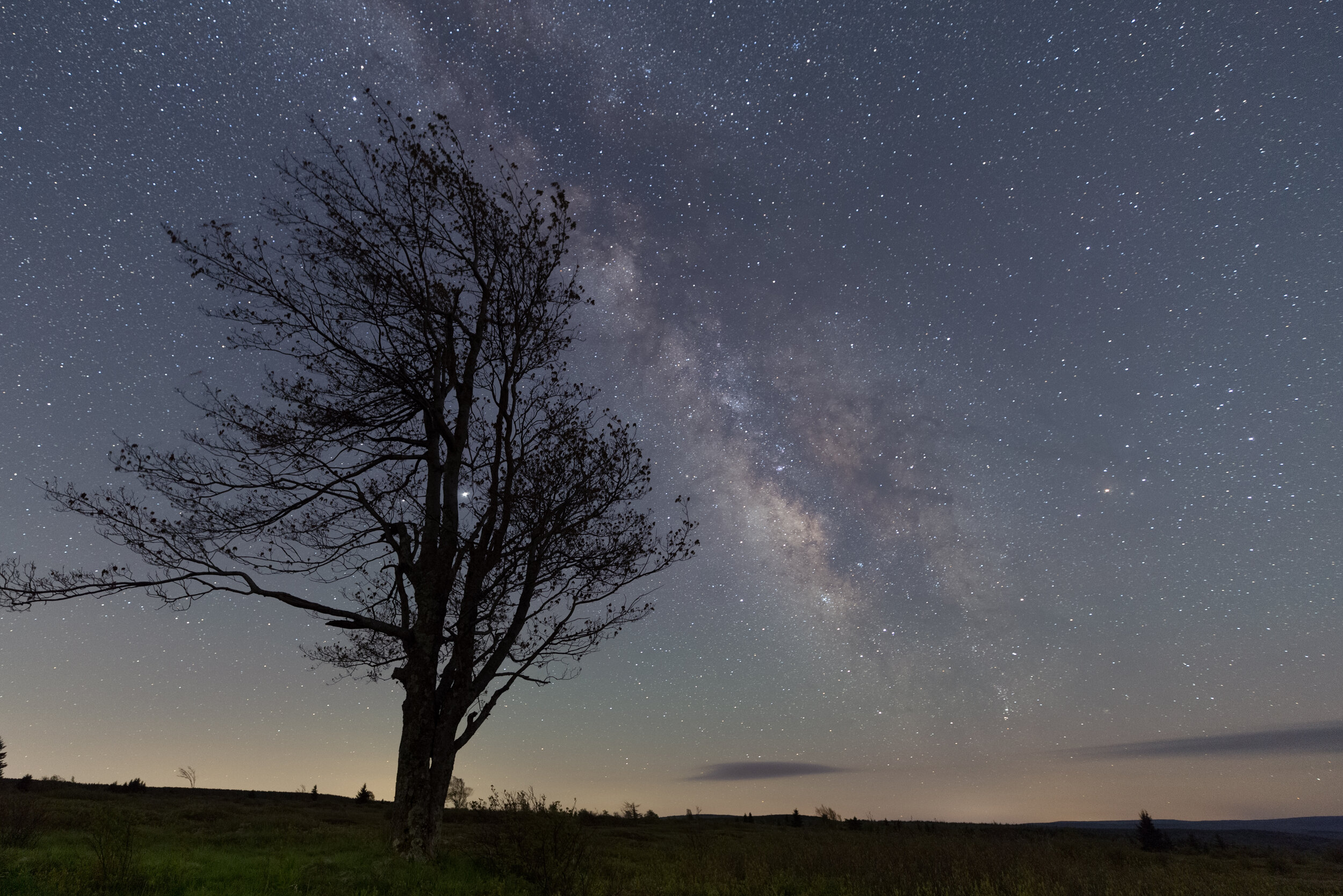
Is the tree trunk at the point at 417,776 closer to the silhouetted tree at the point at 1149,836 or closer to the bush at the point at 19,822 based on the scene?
the bush at the point at 19,822

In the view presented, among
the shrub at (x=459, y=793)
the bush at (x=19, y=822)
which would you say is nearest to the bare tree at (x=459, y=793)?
the shrub at (x=459, y=793)

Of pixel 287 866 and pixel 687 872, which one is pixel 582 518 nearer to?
pixel 287 866

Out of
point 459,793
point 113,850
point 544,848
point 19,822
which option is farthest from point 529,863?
point 459,793

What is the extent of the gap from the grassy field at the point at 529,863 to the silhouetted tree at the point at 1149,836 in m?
9.25

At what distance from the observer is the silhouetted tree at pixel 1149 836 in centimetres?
3875

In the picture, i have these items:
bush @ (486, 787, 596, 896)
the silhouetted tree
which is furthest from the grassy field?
the silhouetted tree

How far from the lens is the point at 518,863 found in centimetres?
1153

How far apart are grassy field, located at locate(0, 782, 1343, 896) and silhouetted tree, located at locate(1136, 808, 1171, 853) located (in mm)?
9248

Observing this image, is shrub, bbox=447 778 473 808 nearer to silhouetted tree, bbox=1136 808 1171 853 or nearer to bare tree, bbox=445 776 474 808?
bare tree, bbox=445 776 474 808

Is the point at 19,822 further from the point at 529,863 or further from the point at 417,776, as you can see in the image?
the point at 529,863

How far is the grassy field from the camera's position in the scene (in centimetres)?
927

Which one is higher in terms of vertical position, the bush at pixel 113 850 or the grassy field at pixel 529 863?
the bush at pixel 113 850

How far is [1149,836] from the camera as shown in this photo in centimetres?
3944

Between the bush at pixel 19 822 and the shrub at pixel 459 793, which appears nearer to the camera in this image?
the bush at pixel 19 822
